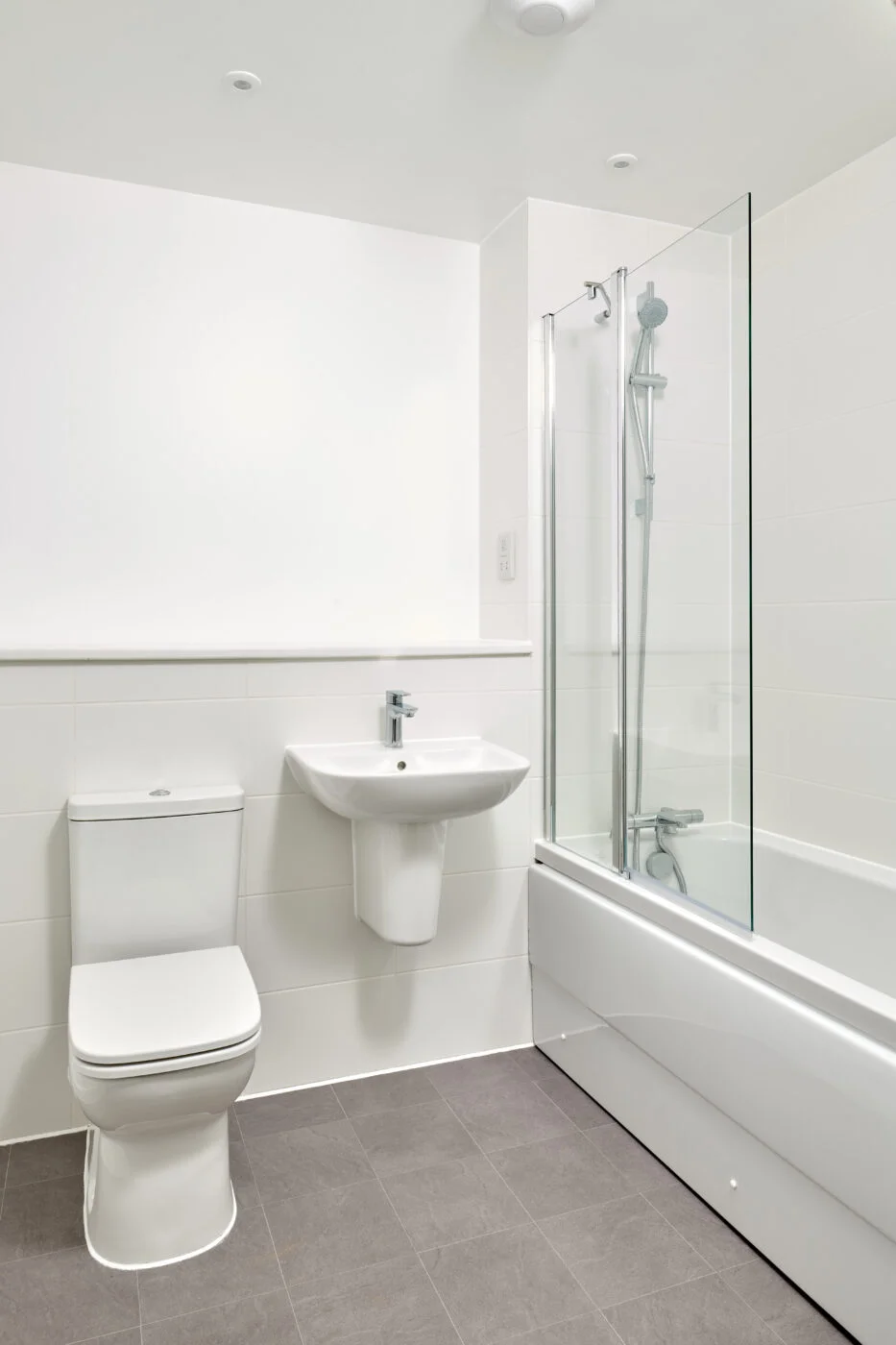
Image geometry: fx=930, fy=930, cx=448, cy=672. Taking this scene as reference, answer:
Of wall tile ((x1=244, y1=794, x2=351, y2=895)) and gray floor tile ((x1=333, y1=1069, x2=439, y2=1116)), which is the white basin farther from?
gray floor tile ((x1=333, y1=1069, x2=439, y2=1116))

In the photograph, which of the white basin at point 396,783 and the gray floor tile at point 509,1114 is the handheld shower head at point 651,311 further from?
the gray floor tile at point 509,1114

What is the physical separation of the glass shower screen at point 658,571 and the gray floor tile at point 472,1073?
61 centimetres

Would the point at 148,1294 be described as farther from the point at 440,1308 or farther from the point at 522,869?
the point at 522,869

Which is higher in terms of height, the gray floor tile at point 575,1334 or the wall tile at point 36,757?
the wall tile at point 36,757

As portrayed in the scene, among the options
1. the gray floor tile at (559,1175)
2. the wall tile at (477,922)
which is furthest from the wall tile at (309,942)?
the gray floor tile at (559,1175)

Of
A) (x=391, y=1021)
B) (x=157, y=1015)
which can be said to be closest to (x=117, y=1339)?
(x=157, y=1015)

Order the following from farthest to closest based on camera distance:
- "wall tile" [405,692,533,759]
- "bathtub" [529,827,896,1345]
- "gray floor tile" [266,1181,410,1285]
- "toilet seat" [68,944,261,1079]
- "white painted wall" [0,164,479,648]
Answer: "wall tile" [405,692,533,759], "white painted wall" [0,164,479,648], "gray floor tile" [266,1181,410,1285], "toilet seat" [68,944,261,1079], "bathtub" [529,827,896,1345]

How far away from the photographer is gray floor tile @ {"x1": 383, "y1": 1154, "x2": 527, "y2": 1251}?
69.9 inches

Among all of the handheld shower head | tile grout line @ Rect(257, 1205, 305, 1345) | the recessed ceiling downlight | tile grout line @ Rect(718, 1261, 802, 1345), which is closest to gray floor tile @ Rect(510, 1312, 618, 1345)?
tile grout line @ Rect(718, 1261, 802, 1345)

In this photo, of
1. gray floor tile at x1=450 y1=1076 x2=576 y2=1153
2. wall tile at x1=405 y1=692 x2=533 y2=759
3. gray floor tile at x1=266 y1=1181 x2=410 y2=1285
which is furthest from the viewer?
wall tile at x1=405 y1=692 x2=533 y2=759

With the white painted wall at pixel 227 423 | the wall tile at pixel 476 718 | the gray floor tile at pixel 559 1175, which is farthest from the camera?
the wall tile at pixel 476 718

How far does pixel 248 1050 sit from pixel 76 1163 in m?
0.67

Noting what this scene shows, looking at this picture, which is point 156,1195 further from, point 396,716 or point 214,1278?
point 396,716

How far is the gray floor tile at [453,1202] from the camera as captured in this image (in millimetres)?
1774
